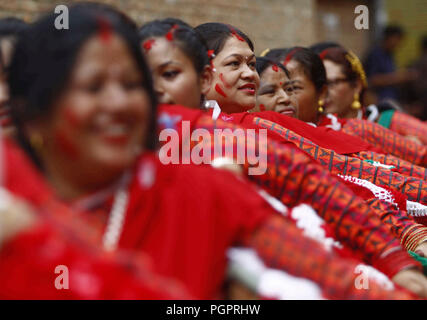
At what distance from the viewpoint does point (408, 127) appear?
16.1 feet

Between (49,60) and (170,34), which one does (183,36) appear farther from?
(49,60)

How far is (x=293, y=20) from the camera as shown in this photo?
8.41 metres

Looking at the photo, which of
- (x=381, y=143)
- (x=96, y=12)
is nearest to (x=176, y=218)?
(x=96, y=12)

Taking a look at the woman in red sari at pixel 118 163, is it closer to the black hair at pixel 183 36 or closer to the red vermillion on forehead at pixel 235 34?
the black hair at pixel 183 36

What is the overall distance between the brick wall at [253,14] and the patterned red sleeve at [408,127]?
2993 mm

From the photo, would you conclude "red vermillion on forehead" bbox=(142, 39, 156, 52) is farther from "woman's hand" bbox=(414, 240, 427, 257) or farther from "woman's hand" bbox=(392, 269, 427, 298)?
"woman's hand" bbox=(414, 240, 427, 257)

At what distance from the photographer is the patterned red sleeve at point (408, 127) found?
16.0 ft

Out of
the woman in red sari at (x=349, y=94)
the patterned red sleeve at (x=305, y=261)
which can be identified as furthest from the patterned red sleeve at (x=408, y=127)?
the patterned red sleeve at (x=305, y=261)

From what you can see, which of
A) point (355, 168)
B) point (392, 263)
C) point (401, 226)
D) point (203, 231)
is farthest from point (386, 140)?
point (203, 231)

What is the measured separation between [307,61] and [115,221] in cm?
284

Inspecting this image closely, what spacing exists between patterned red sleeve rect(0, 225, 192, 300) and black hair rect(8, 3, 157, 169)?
34 centimetres

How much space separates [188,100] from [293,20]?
246 inches

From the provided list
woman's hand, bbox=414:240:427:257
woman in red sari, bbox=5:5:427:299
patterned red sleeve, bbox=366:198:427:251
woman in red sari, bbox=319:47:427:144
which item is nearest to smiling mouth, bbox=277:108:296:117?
patterned red sleeve, bbox=366:198:427:251

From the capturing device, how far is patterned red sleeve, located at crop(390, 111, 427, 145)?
192 inches
